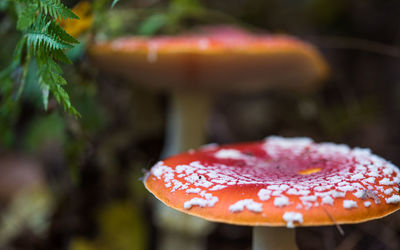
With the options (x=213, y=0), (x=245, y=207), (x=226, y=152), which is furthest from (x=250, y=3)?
(x=245, y=207)

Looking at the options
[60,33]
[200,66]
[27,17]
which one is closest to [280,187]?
[60,33]

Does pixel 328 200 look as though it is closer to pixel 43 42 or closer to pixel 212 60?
pixel 43 42

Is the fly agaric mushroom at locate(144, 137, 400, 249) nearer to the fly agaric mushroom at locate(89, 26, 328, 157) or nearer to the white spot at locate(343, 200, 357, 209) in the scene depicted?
the white spot at locate(343, 200, 357, 209)

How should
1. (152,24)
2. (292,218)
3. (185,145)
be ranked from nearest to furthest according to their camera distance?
1. (292,218)
2. (152,24)
3. (185,145)

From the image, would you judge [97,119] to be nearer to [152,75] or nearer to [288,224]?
[152,75]

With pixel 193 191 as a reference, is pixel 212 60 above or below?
above

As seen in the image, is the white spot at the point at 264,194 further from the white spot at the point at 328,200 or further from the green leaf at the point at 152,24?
the green leaf at the point at 152,24
